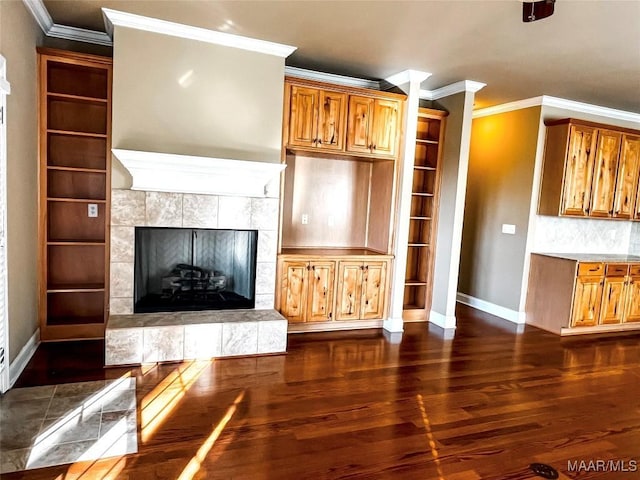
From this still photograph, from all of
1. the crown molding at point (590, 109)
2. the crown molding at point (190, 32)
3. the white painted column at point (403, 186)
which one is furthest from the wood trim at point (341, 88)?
the crown molding at point (590, 109)

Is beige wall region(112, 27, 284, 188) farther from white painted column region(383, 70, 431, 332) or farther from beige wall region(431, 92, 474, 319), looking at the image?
beige wall region(431, 92, 474, 319)

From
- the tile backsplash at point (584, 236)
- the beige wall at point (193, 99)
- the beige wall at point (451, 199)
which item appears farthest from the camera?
the tile backsplash at point (584, 236)

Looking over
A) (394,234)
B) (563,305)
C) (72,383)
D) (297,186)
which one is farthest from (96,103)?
(563,305)

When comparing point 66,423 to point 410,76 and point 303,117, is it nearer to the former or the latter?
point 303,117

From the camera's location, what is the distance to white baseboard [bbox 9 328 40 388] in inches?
118

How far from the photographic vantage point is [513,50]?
3.70 m

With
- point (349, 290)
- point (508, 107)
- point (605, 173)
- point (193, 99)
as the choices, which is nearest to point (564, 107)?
point (508, 107)

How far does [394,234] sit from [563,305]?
2198 millimetres

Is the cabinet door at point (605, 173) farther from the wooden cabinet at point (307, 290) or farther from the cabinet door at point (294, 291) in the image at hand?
the cabinet door at point (294, 291)

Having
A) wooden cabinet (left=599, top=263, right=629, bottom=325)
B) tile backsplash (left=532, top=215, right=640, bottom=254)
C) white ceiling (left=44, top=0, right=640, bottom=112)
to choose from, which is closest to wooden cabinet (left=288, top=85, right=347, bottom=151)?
white ceiling (left=44, top=0, right=640, bottom=112)

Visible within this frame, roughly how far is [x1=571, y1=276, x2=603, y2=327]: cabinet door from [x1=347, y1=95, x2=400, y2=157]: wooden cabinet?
2.66m

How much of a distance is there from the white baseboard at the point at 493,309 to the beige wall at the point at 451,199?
1.06 meters

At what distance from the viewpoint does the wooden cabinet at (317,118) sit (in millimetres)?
4207

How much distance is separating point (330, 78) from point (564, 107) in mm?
2970
